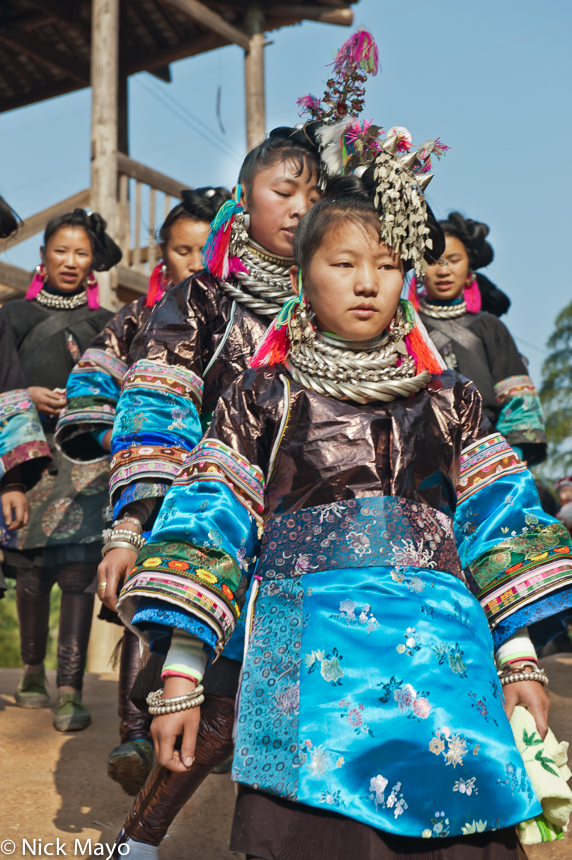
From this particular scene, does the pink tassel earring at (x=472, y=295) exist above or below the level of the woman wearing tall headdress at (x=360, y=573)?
above

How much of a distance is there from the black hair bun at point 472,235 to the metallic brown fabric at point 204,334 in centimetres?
226

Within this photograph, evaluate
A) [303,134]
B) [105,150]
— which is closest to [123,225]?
[105,150]

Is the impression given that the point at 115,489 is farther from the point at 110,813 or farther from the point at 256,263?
the point at 110,813

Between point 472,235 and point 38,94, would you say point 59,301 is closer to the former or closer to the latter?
point 472,235

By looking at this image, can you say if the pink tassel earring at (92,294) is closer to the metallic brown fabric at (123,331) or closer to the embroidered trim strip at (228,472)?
the metallic brown fabric at (123,331)

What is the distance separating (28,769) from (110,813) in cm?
55

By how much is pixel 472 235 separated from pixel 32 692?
10.7 feet

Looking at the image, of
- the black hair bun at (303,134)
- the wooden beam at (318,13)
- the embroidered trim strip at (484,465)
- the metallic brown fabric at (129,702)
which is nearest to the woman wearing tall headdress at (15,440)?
the metallic brown fabric at (129,702)

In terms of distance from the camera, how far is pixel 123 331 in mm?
3885

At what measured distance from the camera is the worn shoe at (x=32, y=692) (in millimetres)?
4477

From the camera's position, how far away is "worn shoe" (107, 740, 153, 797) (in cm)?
315

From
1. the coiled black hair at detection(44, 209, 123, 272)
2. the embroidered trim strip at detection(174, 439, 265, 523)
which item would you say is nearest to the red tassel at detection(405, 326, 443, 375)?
the embroidered trim strip at detection(174, 439, 265, 523)

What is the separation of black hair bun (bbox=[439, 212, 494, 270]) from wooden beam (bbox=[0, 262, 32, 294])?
3796 mm

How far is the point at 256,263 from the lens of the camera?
277 cm
